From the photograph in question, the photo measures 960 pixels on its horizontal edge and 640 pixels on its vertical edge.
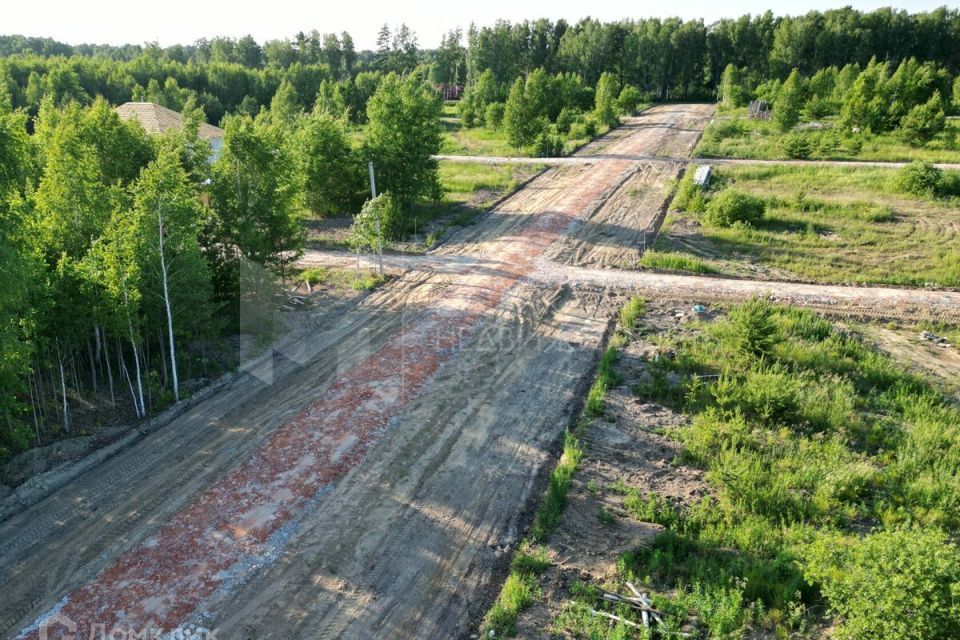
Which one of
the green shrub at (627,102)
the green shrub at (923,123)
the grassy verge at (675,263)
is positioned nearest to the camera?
the grassy verge at (675,263)

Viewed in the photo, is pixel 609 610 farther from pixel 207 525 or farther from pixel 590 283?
pixel 590 283

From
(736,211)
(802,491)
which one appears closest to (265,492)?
(802,491)

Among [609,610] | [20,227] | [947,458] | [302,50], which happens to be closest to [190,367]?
[20,227]

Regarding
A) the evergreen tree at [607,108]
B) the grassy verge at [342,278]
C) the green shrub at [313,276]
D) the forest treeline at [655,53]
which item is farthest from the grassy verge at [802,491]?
the forest treeline at [655,53]

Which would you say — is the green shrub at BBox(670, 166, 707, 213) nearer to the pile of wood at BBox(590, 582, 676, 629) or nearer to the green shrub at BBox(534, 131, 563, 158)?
the green shrub at BBox(534, 131, 563, 158)

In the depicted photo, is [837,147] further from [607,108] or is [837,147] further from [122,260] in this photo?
[122,260]

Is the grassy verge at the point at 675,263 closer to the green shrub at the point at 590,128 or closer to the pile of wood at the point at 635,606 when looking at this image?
the pile of wood at the point at 635,606

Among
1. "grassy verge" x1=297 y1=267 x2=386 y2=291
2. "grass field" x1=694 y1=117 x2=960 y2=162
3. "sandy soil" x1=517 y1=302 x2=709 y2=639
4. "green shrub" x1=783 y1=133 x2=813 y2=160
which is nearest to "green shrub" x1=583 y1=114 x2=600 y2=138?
"grass field" x1=694 y1=117 x2=960 y2=162
